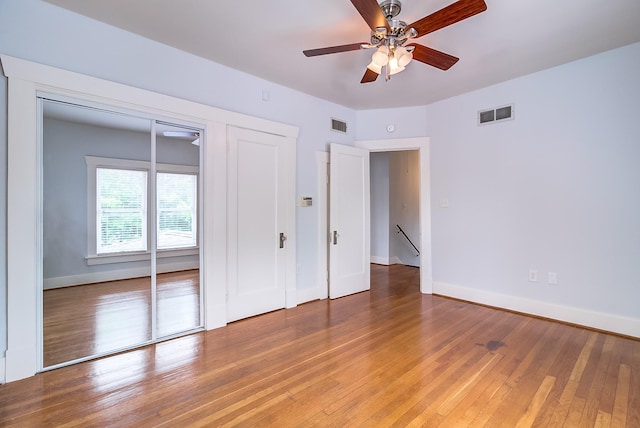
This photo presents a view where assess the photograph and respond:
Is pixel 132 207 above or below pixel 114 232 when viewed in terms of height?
above

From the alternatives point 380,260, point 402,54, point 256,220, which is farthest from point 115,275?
point 380,260

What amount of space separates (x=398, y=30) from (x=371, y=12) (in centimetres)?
36

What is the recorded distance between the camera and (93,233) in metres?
2.83

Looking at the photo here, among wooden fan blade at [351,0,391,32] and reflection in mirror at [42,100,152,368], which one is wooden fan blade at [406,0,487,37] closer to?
wooden fan blade at [351,0,391,32]

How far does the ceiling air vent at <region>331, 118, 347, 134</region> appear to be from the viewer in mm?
4562

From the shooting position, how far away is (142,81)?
2.81 meters

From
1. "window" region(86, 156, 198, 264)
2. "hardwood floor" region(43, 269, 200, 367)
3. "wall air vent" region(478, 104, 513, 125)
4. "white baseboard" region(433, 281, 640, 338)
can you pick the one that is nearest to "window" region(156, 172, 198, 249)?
"window" region(86, 156, 198, 264)

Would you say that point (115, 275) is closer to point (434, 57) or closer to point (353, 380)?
point (353, 380)

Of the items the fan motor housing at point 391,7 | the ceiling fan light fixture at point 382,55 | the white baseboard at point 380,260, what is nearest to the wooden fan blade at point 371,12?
the ceiling fan light fixture at point 382,55

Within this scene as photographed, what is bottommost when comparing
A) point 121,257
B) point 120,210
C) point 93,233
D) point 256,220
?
point 121,257

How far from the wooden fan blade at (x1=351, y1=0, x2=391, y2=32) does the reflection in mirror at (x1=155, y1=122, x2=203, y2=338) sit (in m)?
2.15

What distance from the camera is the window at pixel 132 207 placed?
285 centimetres

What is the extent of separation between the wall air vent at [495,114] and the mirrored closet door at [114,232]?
378 cm

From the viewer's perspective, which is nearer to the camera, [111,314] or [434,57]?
[434,57]
